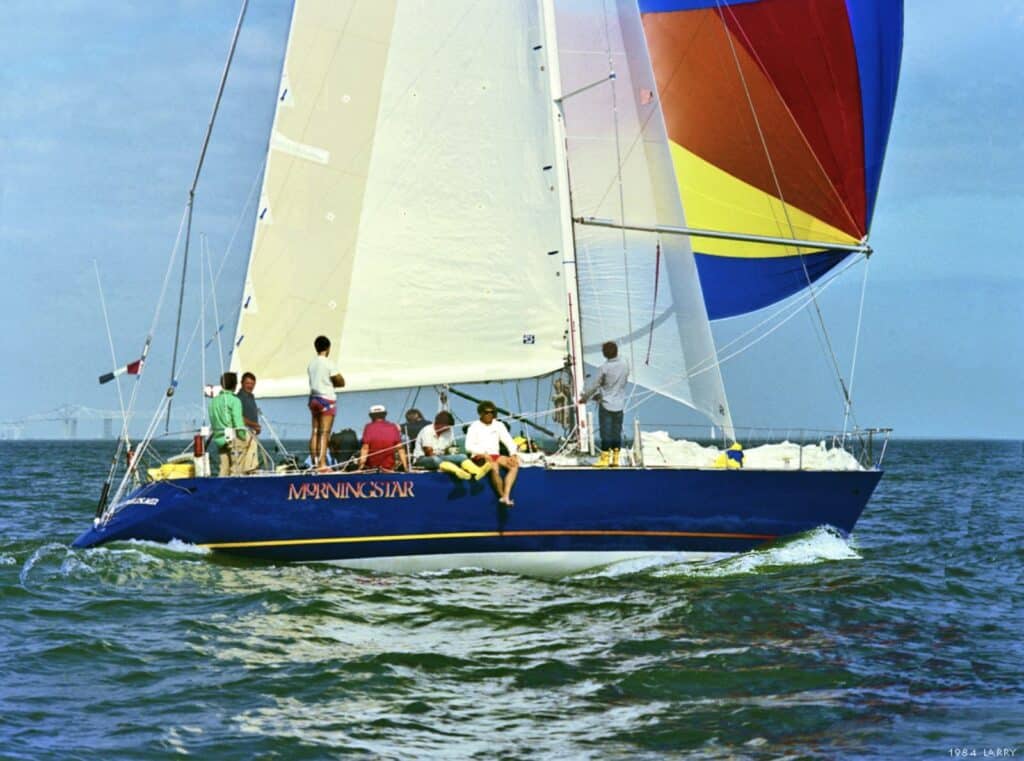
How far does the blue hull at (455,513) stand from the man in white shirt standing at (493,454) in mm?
140

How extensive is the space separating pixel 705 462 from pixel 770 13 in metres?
8.78

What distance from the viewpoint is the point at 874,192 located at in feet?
69.7

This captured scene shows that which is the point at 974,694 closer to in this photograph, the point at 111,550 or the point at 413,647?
the point at 413,647

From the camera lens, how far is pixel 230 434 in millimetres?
16203

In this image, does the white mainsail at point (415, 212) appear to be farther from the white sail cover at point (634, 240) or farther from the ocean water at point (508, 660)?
the ocean water at point (508, 660)

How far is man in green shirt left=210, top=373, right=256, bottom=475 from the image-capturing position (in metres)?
16.2

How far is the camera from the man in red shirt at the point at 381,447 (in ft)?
51.5

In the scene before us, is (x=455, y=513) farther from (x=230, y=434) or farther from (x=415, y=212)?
(x=415, y=212)

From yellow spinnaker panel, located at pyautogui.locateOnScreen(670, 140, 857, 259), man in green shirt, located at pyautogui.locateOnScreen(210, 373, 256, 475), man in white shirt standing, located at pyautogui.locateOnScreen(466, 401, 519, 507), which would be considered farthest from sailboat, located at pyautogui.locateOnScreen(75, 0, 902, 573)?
yellow spinnaker panel, located at pyautogui.locateOnScreen(670, 140, 857, 259)

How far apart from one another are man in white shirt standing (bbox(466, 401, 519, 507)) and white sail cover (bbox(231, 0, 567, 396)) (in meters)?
1.76

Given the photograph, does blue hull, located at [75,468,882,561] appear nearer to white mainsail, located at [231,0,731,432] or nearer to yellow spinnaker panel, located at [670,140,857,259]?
white mainsail, located at [231,0,731,432]

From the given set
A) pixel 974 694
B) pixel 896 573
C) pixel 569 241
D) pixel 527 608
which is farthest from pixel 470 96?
pixel 974 694

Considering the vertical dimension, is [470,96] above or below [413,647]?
above

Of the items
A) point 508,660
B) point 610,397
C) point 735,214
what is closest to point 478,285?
point 610,397
